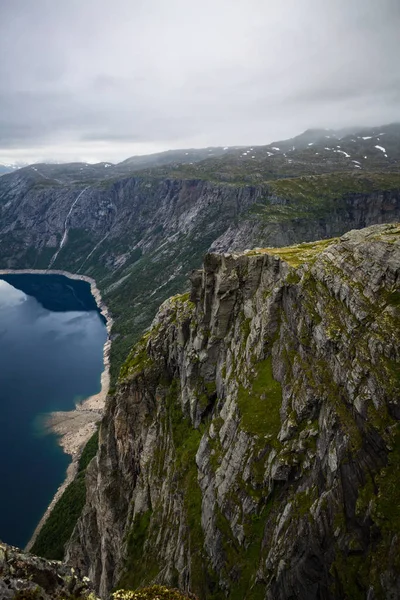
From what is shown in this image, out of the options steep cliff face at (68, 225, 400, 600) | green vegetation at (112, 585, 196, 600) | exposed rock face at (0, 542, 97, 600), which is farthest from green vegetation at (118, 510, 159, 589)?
exposed rock face at (0, 542, 97, 600)

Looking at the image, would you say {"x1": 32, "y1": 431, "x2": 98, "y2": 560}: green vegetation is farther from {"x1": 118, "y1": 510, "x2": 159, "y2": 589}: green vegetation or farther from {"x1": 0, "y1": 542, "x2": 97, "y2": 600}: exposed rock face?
{"x1": 0, "y1": 542, "x2": 97, "y2": 600}: exposed rock face

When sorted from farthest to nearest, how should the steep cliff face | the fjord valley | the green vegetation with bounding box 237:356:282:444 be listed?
the green vegetation with bounding box 237:356:282:444, the steep cliff face, the fjord valley

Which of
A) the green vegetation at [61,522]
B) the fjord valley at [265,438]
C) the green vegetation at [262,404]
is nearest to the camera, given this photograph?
the fjord valley at [265,438]

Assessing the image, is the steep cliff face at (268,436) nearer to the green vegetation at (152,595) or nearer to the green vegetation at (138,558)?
the green vegetation at (138,558)

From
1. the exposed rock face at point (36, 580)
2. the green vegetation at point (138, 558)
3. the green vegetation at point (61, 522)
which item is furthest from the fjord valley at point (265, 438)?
the green vegetation at point (61, 522)

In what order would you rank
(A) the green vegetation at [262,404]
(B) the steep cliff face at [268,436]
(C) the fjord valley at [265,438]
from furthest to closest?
(A) the green vegetation at [262,404], (B) the steep cliff face at [268,436], (C) the fjord valley at [265,438]

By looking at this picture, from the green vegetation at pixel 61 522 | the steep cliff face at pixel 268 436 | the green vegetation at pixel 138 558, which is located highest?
the steep cliff face at pixel 268 436

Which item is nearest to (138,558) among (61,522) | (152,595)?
(152,595)
